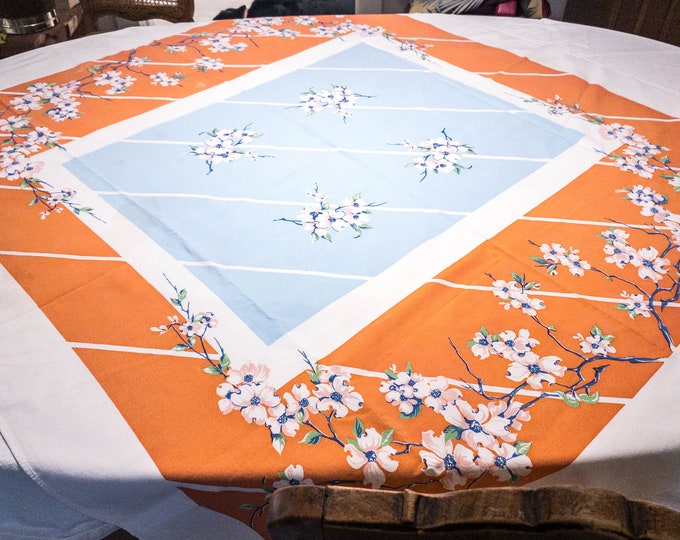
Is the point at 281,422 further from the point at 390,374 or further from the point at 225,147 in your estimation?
the point at 225,147

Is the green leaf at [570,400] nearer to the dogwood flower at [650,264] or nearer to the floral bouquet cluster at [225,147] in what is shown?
the dogwood flower at [650,264]

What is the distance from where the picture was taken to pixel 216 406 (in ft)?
2.48

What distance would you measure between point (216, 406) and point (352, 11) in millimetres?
2686

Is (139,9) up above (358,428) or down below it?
above

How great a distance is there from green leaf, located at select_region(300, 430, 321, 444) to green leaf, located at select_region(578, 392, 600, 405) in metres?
0.37

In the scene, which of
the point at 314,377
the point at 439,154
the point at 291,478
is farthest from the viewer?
the point at 439,154

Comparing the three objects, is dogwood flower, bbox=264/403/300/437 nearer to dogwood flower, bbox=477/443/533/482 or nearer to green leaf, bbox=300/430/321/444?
green leaf, bbox=300/430/321/444

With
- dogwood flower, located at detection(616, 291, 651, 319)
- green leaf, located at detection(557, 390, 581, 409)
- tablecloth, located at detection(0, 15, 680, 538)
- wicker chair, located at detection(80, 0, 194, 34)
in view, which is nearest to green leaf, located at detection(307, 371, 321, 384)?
tablecloth, located at detection(0, 15, 680, 538)

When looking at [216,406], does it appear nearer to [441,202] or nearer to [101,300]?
[101,300]

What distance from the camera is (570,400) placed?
77cm

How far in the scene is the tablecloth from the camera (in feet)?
2.35

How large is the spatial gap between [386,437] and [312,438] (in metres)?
0.10

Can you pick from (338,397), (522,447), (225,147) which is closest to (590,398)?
(522,447)

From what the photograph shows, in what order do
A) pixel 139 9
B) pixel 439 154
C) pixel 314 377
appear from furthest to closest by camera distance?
pixel 139 9 → pixel 439 154 → pixel 314 377
